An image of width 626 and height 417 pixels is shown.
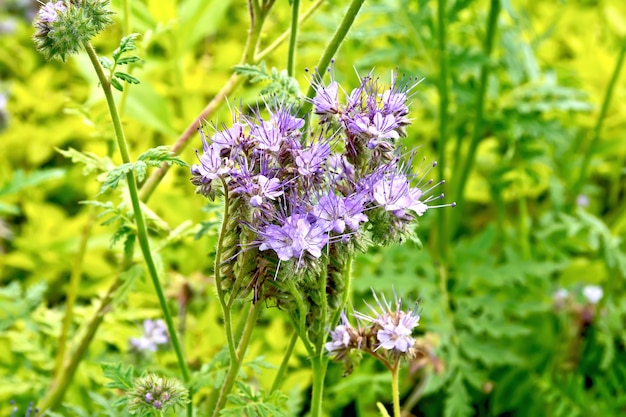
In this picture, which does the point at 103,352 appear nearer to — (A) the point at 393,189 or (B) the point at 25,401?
(B) the point at 25,401

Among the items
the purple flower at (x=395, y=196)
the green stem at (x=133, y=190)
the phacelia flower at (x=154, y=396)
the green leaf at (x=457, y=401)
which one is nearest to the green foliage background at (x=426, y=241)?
the green leaf at (x=457, y=401)

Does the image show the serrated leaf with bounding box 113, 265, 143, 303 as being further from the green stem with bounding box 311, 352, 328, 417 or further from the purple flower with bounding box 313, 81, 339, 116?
the purple flower with bounding box 313, 81, 339, 116

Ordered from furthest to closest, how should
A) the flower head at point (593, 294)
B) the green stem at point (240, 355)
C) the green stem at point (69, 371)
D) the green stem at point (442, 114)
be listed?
the flower head at point (593, 294) → the green stem at point (442, 114) → the green stem at point (69, 371) → the green stem at point (240, 355)

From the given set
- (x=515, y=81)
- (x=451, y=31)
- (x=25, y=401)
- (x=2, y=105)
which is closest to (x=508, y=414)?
(x=515, y=81)

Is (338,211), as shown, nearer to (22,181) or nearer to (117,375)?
(117,375)

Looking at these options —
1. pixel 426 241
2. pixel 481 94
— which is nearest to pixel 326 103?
pixel 481 94

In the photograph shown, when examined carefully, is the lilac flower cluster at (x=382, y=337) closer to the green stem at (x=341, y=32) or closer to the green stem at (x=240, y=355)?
the green stem at (x=240, y=355)
